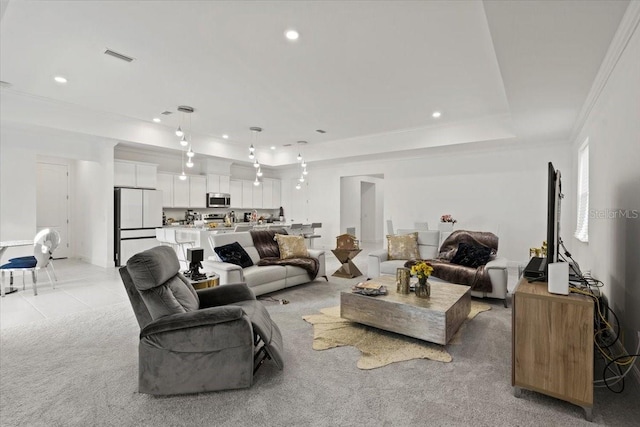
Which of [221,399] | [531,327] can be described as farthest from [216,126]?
[531,327]

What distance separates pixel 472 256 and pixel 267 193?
7004mm

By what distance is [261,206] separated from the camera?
10031 millimetres

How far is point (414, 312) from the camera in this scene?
9.40ft

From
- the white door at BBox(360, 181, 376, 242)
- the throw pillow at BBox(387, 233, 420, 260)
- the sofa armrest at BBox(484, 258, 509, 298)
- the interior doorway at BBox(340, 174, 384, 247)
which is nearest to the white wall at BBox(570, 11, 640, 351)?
the sofa armrest at BBox(484, 258, 509, 298)

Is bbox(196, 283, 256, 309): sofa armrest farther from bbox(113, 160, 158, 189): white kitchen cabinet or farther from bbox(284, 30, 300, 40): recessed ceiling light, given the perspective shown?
bbox(113, 160, 158, 189): white kitchen cabinet

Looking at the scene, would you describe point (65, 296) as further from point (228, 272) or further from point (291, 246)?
point (291, 246)

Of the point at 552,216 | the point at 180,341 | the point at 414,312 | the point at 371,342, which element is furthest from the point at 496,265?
the point at 180,341

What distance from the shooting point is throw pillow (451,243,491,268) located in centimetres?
442

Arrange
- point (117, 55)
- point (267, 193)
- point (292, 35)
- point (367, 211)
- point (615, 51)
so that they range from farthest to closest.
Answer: point (367, 211), point (267, 193), point (117, 55), point (292, 35), point (615, 51)

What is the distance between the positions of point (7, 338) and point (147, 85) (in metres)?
3.36

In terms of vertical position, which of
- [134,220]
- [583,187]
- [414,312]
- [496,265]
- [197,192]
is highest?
[197,192]

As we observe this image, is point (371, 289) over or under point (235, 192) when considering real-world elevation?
under

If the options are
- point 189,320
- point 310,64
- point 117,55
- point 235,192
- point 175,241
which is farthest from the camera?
point 235,192

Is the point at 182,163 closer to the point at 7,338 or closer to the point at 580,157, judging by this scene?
the point at 7,338
